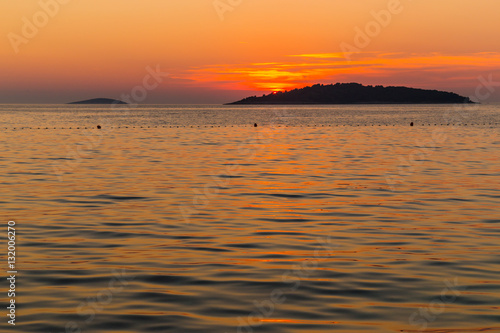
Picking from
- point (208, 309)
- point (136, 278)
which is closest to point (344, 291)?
point (208, 309)

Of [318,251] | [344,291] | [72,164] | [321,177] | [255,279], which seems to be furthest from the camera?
[72,164]

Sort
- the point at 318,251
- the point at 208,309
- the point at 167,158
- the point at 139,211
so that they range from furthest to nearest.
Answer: the point at 167,158 → the point at 139,211 → the point at 318,251 → the point at 208,309

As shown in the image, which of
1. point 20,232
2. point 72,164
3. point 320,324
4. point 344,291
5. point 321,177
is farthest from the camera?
point 72,164

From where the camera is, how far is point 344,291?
499 inches

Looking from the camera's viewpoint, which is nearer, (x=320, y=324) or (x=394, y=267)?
(x=320, y=324)

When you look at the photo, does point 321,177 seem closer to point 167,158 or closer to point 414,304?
point 167,158

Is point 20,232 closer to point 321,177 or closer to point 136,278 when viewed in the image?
point 136,278

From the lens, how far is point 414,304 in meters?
11.8

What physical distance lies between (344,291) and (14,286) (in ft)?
20.7

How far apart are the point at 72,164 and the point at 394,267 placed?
2856 centimetres

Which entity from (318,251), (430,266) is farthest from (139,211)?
(430,266)

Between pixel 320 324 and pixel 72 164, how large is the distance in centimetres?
3110

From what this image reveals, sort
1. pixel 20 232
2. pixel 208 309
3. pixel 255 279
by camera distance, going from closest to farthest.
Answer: pixel 208 309 < pixel 255 279 < pixel 20 232

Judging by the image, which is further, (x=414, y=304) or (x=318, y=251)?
(x=318, y=251)
